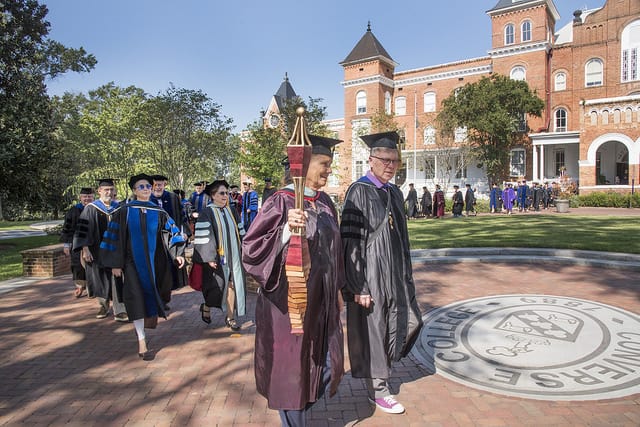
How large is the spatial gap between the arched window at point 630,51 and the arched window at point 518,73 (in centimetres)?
721

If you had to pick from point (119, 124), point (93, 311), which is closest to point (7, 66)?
point (119, 124)

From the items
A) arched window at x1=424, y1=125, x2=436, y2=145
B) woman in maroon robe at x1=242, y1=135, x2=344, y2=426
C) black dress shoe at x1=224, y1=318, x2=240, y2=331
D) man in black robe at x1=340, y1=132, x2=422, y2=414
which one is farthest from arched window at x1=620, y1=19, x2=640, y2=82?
woman in maroon robe at x1=242, y1=135, x2=344, y2=426

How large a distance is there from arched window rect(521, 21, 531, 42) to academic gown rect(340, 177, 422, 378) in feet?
137

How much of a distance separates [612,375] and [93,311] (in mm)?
6838

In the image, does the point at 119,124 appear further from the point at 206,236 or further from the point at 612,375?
the point at 612,375

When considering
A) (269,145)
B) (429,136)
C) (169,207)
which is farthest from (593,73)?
(169,207)

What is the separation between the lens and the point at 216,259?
5602 mm

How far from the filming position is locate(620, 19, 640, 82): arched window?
35344 mm

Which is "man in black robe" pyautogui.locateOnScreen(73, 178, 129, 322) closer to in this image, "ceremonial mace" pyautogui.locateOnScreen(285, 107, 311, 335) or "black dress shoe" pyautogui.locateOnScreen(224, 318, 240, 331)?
"black dress shoe" pyautogui.locateOnScreen(224, 318, 240, 331)

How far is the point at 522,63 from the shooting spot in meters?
38.4

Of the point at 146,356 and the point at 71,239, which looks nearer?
the point at 146,356

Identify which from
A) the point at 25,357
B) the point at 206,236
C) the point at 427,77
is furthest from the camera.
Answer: the point at 427,77

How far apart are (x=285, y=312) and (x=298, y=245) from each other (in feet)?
1.65

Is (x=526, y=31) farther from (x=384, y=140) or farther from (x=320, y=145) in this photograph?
(x=320, y=145)
